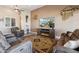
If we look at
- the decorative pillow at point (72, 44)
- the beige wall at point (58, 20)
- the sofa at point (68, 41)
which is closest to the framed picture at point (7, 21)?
the beige wall at point (58, 20)

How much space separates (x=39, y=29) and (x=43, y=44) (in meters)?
0.27

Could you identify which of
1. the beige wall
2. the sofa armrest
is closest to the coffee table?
the sofa armrest

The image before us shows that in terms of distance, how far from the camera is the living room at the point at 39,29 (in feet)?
5.77

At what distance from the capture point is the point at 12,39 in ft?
5.99

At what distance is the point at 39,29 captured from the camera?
6.33ft

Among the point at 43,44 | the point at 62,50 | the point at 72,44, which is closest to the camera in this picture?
the point at 62,50

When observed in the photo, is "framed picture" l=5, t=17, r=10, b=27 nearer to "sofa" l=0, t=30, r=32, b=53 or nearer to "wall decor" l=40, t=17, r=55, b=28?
"sofa" l=0, t=30, r=32, b=53

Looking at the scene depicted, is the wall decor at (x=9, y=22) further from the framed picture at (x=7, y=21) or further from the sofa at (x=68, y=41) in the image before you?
the sofa at (x=68, y=41)

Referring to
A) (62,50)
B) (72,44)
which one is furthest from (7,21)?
(72,44)

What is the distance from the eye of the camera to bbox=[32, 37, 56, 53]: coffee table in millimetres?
1816

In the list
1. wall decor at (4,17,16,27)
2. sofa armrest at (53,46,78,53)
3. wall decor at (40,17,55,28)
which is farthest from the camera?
wall decor at (40,17,55,28)

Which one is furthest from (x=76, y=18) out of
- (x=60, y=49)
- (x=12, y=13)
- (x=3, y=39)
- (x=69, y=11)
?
(x=3, y=39)

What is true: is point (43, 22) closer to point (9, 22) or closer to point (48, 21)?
point (48, 21)
